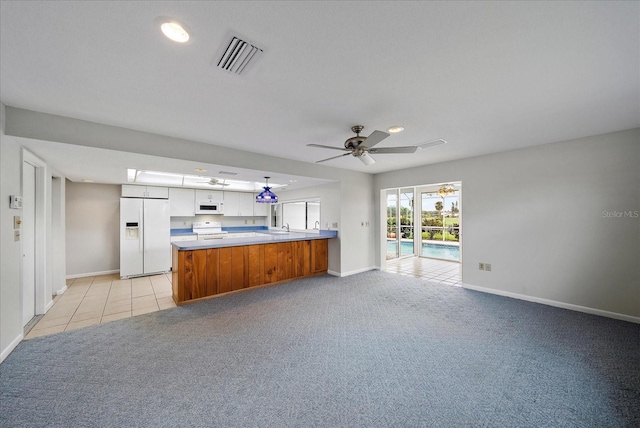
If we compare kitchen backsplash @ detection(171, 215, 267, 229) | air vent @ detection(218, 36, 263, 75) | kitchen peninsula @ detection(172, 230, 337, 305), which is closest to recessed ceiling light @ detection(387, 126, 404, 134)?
air vent @ detection(218, 36, 263, 75)

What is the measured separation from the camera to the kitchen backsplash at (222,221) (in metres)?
6.66

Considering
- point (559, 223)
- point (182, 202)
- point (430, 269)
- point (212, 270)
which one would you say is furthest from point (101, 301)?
point (559, 223)

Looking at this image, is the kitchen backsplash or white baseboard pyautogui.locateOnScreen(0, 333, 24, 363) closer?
white baseboard pyautogui.locateOnScreen(0, 333, 24, 363)

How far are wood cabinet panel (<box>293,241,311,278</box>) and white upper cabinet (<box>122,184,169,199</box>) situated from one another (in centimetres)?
353

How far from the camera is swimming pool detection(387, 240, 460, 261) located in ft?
25.9

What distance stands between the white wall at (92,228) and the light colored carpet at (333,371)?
11.4 ft

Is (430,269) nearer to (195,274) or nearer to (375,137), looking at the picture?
(375,137)

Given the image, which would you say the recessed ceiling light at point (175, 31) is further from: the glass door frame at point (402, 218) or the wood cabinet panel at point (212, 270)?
the glass door frame at point (402, 218)

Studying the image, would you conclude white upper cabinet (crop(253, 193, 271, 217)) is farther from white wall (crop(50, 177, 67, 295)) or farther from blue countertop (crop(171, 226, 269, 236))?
white wall (crop(50, 177, 67, 295))

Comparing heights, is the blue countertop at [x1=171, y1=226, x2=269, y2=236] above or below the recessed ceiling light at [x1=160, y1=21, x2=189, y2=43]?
below

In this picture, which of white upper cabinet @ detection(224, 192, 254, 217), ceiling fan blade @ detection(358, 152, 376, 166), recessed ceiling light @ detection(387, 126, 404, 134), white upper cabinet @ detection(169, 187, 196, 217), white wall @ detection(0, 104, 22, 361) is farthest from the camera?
white upper cabinet @ detection(224, 192, 254, 217)

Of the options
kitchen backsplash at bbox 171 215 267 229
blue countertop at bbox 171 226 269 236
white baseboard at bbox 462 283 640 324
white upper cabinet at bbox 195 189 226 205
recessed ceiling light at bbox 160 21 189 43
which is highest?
recessed ceiling light at bbox 160 21 189 43

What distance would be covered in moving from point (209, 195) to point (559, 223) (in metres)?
7.31

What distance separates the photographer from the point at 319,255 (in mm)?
5508
